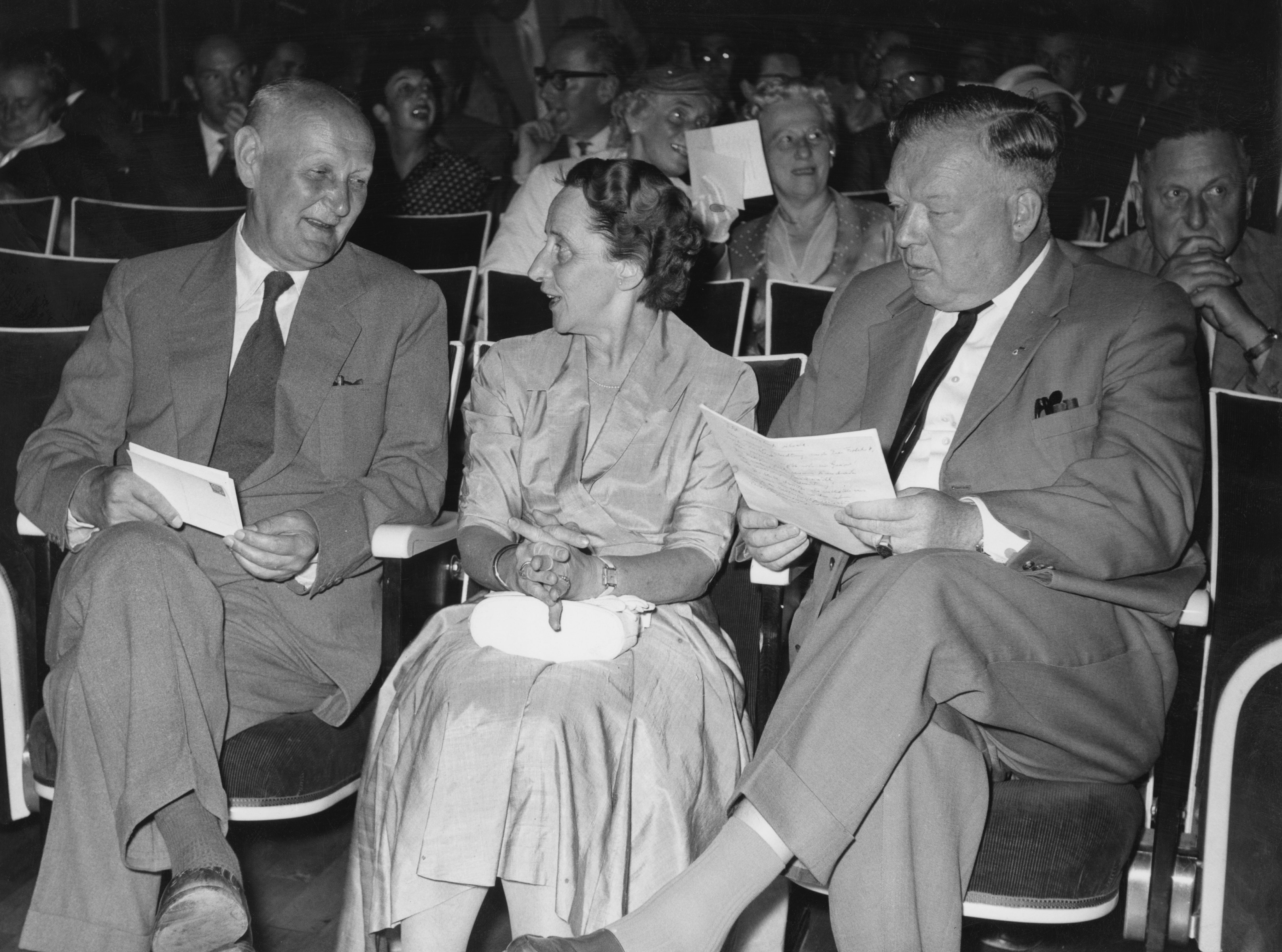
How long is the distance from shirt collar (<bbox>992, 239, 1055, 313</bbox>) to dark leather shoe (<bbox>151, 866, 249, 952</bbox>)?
1434 mm

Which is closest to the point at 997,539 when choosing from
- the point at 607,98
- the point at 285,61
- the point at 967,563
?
the point at 967,563

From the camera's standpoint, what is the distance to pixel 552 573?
1857mm

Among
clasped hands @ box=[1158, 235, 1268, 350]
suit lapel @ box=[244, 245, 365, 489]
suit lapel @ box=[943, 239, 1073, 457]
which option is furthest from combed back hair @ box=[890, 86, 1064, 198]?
Result: suit lapel @ box=[244, 245, 365, 489]

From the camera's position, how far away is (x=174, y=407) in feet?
7.05

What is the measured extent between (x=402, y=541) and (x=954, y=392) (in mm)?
908

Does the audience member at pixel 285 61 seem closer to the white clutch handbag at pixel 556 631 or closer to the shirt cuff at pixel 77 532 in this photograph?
the shirt cuff at pixel 77 532

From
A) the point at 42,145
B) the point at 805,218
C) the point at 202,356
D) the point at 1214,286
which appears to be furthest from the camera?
the point at 42,145

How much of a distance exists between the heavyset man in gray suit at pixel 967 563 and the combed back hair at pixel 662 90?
72.4 inches

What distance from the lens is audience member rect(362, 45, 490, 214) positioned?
4426mm

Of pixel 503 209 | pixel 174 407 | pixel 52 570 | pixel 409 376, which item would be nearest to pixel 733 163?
pixel 503 209

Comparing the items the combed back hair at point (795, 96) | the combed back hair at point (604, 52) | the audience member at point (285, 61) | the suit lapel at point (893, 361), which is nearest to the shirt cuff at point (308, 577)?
the suit lapel at point (893, 361)

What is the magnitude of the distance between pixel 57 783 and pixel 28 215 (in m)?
2.89

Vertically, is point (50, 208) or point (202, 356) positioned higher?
point (50, 208)

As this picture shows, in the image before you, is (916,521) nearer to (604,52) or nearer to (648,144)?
(648,144)
